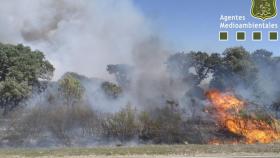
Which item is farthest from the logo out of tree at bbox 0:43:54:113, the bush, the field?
tree at bbox 0:43:54:113

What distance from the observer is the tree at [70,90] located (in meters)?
70.5

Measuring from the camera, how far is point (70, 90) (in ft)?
240

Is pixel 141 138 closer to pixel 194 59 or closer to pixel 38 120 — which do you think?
pixel 38 120

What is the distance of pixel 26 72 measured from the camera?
8162cm

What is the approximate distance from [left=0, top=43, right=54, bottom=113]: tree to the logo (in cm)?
4207

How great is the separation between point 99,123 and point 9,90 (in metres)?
19.8

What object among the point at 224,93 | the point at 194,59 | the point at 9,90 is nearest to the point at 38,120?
the point at 9,90

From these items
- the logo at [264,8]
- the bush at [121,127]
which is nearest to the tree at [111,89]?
the bush at [121,127]

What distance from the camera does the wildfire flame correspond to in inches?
2404

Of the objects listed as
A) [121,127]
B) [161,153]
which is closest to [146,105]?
[121,127]

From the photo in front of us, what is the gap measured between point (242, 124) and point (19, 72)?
35336 millimetres

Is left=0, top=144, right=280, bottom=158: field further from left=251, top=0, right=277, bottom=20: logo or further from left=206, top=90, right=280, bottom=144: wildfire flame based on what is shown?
left=251, top=0, right=277, bottom=20: logo

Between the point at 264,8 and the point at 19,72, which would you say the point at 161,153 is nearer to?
the point at 264,8

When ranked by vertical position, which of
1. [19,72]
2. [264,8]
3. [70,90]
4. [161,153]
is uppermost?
[264,8]
